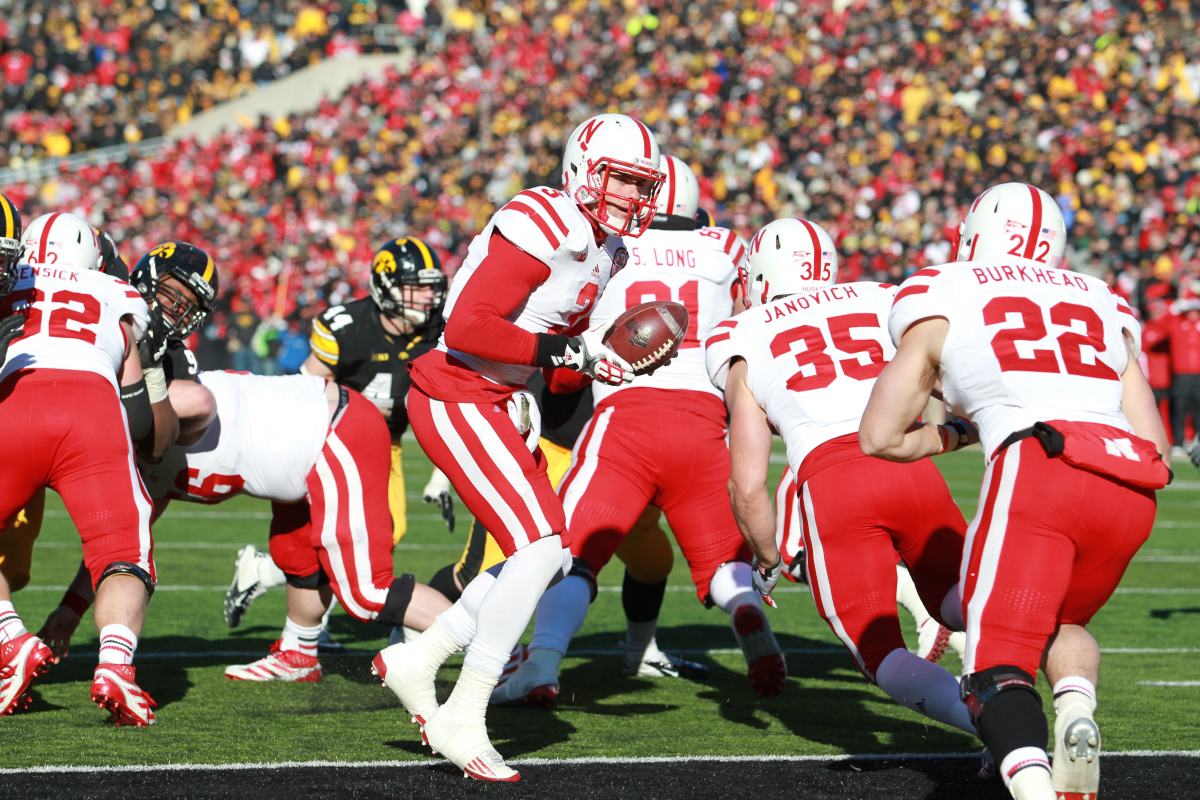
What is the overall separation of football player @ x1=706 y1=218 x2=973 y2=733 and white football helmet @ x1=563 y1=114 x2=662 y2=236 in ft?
1.51

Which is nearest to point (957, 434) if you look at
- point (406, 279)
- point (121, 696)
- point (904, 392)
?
point (904, 392)

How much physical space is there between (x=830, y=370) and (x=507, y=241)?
3.30 feet

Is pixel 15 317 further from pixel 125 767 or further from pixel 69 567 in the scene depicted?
pixel 69 567

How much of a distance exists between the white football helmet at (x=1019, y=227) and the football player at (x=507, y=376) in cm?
106

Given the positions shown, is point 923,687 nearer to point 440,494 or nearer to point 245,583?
point 440,494

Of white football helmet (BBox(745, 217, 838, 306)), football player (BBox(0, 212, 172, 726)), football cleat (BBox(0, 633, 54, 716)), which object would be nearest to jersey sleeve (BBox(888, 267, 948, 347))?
white football helmet (BBox(745, 217, 838, 306))

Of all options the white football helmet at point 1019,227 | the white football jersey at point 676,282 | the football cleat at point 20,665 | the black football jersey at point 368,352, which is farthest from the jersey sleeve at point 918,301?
the black football jersey at point 368,352

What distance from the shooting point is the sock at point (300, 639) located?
6215mm

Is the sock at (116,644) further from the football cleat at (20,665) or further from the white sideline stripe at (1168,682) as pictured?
the white sideline stripe at (1168,682)

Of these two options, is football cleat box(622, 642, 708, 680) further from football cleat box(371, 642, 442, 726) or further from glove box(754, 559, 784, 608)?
football cleat box(371, 642, 442, 726)

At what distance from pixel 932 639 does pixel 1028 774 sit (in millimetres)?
2703

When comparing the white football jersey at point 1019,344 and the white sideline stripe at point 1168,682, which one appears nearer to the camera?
the white football jersey at point 1019,344

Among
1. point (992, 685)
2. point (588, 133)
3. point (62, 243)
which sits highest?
point (588, 133)

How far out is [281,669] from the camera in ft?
20.2
